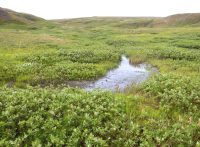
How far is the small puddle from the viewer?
17.9 m


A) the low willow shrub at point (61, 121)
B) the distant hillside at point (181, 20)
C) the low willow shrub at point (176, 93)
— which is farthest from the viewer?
the distant hillside at point (181, 20)

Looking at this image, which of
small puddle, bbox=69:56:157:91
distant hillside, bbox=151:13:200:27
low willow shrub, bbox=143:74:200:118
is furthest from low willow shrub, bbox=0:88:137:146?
distant hillside, bbox=151:13:200:27

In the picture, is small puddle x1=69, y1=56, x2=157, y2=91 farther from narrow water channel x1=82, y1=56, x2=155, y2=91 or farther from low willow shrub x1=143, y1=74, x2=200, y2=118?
low willow shrub x1=143, y1=74, x2=200, y2=118

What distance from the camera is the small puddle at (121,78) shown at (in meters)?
17.9

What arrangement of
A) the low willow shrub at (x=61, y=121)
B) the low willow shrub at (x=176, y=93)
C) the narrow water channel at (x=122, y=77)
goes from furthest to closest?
the narrow water channel at (x=122, y=77) → the low willow shrub at (x=176, y=93) → the low willow shrub at (x=61, y=121)

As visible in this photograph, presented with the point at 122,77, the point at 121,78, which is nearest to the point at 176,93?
the point at 121,78

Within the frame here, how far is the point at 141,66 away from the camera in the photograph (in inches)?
1038

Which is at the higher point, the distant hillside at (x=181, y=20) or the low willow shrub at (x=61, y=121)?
the distant hillside at (x=181, y=20)

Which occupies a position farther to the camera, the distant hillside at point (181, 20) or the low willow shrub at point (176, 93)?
the distant hillside at point (181, 20)

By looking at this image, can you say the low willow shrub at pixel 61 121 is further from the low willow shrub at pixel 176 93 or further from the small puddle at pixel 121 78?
the small puddle at pixel 121 78

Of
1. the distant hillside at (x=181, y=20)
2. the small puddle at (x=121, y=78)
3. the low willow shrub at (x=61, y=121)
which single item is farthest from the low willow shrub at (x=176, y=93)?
the distant hillside at (x=181, y=20)

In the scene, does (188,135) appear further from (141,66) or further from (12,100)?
(141,66)

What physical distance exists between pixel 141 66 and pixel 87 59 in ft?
17.2

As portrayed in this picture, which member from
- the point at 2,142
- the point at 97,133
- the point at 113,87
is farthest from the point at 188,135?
the point at 113,87
